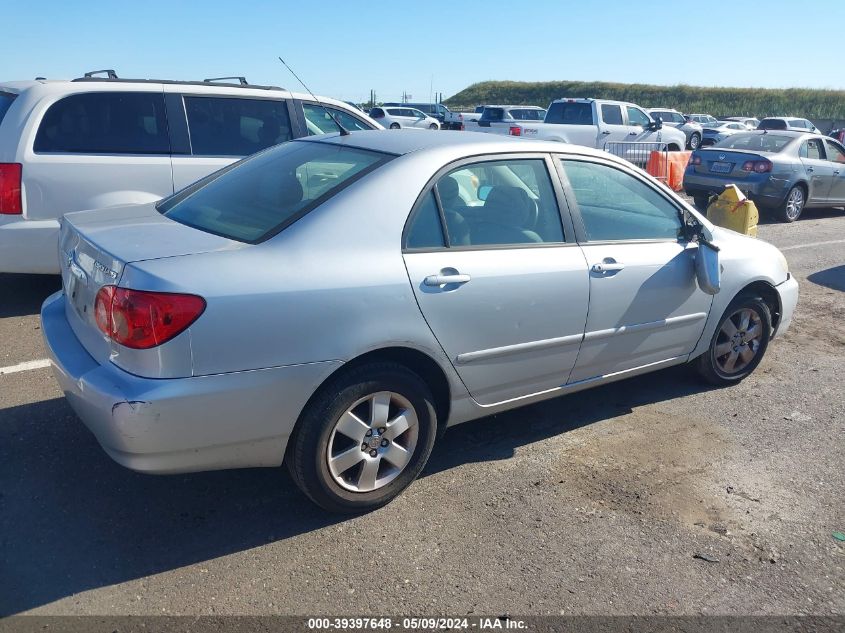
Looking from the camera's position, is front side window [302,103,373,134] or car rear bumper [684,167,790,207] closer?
front side window [302,103,373,134]

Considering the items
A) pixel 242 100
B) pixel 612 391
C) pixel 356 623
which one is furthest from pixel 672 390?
pixel 242 100

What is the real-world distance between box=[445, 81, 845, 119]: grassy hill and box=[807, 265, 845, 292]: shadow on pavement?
52.6 m

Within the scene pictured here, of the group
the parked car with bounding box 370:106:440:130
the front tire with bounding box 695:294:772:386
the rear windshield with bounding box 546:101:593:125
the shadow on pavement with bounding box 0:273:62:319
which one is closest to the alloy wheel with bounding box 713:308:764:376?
the front tire with bounding box 695:294:772:386

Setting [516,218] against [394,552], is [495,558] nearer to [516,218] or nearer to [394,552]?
[394,552]

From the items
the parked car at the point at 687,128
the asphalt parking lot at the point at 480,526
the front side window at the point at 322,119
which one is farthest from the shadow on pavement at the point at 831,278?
the parked car at the point at 687,128

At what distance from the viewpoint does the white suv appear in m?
5.96

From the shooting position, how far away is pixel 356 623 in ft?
9.39

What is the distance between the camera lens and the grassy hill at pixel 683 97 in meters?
62.7

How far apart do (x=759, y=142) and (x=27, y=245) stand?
39.6 ft

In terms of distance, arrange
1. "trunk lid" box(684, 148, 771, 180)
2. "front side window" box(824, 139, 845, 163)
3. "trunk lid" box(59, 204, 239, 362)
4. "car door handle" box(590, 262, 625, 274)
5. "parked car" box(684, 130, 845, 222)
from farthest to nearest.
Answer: "front side window" box(824, 139, 845, 163)
"trunk lid" box(684, 148, 771, 180)
"parked car" box(684, 130, 845, 222)
"car door handle" box(590, 262, 625, 274)
"trunk lid" box(59, 204, 239, 362)

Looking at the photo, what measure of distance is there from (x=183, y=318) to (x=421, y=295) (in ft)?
3.42

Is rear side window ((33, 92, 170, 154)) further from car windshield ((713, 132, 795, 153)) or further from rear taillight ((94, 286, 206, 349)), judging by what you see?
car windshield ((713, 132, 795, 153))

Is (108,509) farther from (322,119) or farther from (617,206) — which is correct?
(322,119)

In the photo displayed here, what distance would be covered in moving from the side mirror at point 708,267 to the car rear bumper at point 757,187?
9.01 metres
